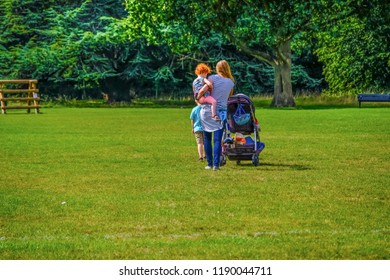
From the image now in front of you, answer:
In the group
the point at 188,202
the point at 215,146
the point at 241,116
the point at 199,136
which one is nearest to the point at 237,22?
the point at 199,136

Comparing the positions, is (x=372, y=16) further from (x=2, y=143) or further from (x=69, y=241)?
(x=69, y=241)

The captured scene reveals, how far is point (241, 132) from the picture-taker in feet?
64.2

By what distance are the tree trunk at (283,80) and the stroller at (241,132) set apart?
3868 cm

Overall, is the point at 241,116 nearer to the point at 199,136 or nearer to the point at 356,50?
the point at 199,136

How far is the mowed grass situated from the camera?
1006 cm

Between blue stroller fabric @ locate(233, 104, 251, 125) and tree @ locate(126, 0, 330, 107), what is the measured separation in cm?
3664

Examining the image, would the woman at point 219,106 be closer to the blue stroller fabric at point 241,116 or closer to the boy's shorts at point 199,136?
the blue stroller fabric at point 241,116

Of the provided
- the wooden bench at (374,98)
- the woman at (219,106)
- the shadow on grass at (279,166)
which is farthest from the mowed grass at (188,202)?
the wooden bench at (374,98)

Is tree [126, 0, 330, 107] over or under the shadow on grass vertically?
over

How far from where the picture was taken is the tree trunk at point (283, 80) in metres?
58.3

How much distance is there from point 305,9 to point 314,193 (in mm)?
43219

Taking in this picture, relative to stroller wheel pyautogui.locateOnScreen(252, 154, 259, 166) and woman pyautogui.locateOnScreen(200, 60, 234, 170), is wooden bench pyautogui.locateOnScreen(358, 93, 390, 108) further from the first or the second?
woman pyautogui.locateOnScreen(200, 60, 234, 170)

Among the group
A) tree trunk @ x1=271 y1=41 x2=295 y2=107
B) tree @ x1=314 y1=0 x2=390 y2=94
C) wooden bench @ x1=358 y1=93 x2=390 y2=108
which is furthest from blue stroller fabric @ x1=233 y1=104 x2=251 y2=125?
tree @ x1=314 y1=0 x2=390 y2=94

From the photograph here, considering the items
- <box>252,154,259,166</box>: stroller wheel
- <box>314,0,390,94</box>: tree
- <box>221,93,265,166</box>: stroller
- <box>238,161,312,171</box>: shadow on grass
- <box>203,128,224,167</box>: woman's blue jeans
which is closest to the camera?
<box>203,128,224,167</box>: woman's blue jeans
